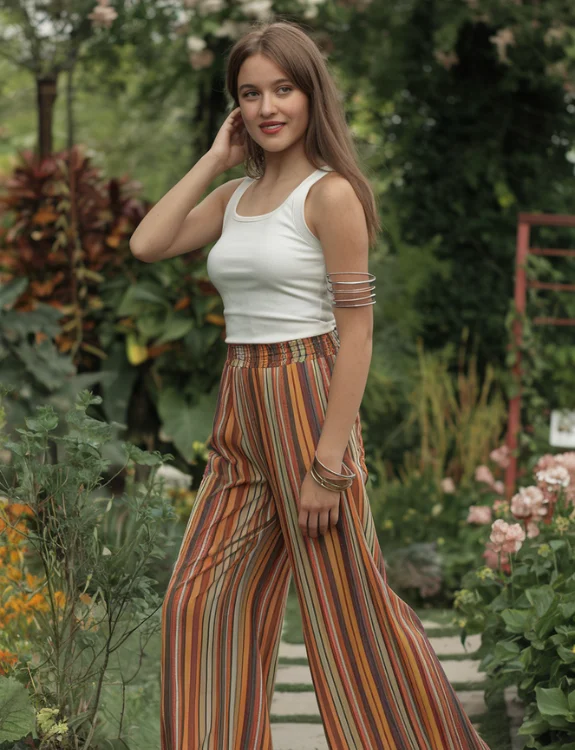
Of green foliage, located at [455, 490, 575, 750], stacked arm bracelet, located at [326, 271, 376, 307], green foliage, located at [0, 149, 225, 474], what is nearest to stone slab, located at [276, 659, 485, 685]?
green foliage, located at [455, 490, 575, 750]

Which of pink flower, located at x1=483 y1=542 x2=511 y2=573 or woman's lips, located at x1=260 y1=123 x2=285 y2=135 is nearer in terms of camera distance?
woman's lips, located at x1=260 y1=123 x2=285 y2=135

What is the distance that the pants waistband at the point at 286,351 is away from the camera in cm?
243

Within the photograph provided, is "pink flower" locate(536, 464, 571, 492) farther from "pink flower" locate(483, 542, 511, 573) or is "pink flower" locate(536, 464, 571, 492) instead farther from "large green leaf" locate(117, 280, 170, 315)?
"large green leaf" locate(117, 280, 170, 315)

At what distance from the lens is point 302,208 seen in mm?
2379

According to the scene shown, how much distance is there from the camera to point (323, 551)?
2.44 metres

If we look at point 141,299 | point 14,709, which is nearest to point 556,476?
point 14,709

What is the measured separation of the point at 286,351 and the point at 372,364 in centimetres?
359

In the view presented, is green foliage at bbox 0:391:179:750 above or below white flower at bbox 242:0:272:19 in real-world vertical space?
below

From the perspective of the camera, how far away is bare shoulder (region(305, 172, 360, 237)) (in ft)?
7.64

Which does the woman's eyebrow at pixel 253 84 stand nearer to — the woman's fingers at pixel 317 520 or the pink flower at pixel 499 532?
the woman's fingers at pixel 317 520

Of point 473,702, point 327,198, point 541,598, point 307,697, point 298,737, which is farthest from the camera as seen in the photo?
point 307,697

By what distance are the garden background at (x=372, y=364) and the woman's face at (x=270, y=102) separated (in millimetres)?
689

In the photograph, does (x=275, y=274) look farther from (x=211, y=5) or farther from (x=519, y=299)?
(x=211, y=5)

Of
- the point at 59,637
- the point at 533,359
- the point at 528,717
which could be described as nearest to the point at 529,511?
the point at 528,717
